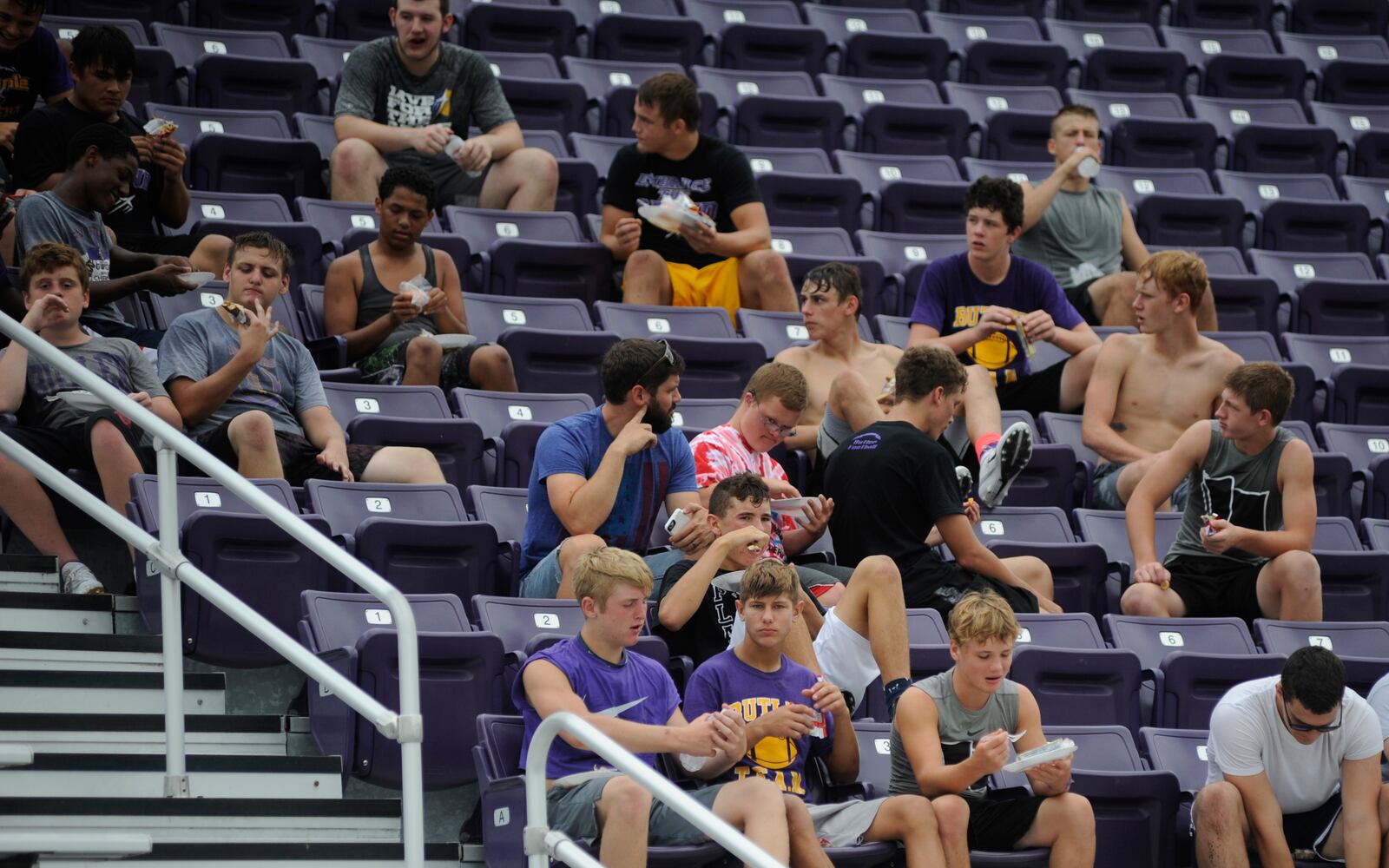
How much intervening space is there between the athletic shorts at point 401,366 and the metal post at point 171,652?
2.05 m

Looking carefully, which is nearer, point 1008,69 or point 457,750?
point 457,750

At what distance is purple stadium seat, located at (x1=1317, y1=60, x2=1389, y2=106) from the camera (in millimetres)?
10234

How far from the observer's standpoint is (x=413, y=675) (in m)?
3.95

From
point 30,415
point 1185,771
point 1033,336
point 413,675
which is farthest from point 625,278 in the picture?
point 413,675

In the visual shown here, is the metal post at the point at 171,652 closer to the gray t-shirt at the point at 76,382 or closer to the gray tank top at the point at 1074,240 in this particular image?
the gray t-shirt at the point at 76,382

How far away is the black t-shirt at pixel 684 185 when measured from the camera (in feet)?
24.6

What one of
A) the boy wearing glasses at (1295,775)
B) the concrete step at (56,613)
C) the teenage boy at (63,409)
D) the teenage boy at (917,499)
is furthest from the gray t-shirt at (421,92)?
the boy wearing glasses at (1295,775)

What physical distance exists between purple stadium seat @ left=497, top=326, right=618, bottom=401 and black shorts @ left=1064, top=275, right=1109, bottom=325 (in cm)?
222

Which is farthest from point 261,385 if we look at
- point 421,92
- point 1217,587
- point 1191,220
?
point 1191,220

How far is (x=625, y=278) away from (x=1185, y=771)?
3.03m

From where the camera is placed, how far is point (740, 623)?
507 cm

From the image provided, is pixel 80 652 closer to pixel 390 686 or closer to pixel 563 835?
pixel 390 686

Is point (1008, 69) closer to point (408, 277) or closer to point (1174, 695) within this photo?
point (408, 277)

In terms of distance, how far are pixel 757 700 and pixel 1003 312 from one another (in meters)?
2.60
